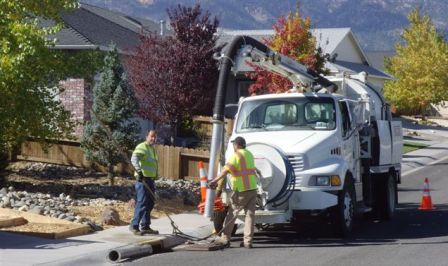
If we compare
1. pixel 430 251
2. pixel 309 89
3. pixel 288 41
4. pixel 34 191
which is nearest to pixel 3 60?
pixel 34 191

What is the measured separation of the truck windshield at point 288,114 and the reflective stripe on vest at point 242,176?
1890 mm

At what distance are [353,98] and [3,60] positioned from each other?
7196mm

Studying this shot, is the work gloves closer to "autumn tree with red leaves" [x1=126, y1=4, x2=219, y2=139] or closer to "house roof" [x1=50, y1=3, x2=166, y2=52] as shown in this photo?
"autumn tree with red leaves" [x1=126, y1=4, x2=219, y2=139]

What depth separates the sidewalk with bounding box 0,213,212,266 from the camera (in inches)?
490

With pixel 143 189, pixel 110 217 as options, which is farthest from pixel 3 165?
pixel 143 189

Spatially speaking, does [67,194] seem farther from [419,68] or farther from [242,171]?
[419,68]

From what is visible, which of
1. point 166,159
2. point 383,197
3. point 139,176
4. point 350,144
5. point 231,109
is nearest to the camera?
point 139,176

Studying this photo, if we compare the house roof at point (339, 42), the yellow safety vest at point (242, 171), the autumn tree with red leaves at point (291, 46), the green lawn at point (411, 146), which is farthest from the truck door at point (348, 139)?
the house roof at point (339, 42)

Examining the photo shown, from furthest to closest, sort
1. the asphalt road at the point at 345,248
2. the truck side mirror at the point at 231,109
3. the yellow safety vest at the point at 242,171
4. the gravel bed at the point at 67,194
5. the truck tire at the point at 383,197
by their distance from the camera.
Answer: the truck tire at the point at 383,197 < the truck side mirror at the point at 231,109 < the gravel bed at the point at 67,194 < the yellow safety vest at the point at 242,171 < the asphalt road at the point at 345,248

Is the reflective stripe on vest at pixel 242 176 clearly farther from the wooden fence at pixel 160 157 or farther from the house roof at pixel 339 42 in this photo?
the house roof at pixel 339 42

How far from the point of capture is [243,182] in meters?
14.1

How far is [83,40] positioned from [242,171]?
1686 cm

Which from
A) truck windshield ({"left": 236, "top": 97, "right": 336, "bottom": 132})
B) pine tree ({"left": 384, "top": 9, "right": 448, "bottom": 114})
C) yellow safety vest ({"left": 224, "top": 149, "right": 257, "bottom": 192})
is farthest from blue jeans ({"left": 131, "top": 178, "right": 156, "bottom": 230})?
pine tree ({"left": 384, "top": 9, "right": 448, "bottom": 114})

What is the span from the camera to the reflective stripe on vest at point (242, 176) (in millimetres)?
14133
